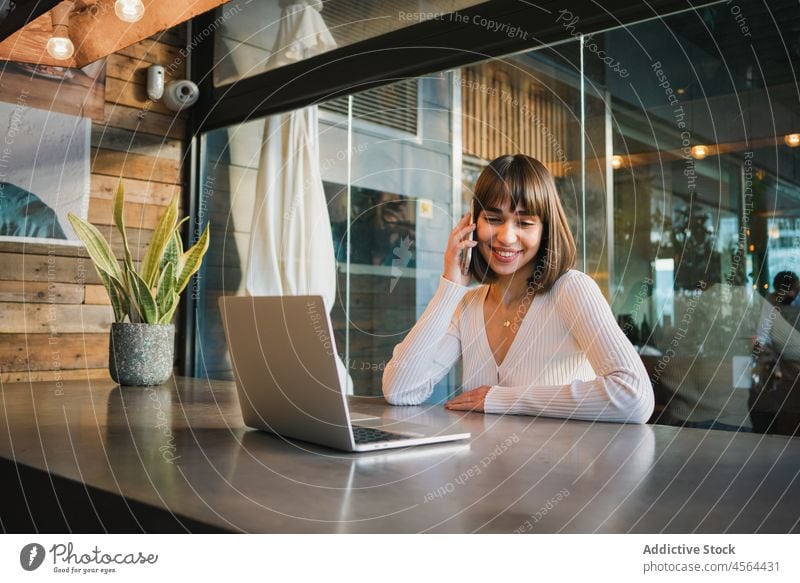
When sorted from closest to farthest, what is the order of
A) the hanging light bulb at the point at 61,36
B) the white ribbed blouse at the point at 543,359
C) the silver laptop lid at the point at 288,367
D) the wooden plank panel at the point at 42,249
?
the silver laptop lid at the point at 288,367 → the white ribbed blouse at the point at 543,359 → the hanging light bulb at the point at 61,36 → the wooden plank panel at the point at 42,249

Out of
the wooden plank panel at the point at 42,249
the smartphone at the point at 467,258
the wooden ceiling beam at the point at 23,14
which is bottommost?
the smartphone at the point at 467,258

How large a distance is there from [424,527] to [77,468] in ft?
1.49

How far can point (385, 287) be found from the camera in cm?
310

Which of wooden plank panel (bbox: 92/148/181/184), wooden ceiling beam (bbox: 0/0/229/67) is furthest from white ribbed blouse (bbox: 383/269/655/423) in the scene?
wooden plank panel (bbox: 92/148/181/184)

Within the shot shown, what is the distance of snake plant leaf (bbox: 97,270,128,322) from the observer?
2027 mm

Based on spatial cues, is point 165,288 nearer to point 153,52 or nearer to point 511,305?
point 511,305

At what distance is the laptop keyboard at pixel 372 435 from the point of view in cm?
98

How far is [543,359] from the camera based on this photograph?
1596 millimetres

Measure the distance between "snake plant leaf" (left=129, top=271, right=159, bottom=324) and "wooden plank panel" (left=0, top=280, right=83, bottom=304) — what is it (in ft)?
2.74

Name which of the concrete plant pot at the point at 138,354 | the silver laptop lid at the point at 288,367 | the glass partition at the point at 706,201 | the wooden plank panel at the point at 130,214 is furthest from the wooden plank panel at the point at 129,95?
the silver laptop lid at the point at 288,367

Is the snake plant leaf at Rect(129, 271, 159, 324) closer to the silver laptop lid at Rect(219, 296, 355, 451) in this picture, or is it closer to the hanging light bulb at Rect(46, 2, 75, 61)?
the hanging light bulb at Rect(46, 2, 75, 61)

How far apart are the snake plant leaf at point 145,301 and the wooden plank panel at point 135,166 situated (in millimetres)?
1013

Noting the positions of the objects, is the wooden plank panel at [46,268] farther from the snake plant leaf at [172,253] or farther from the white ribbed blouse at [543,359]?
the white ribbed blouse at [543,359]
